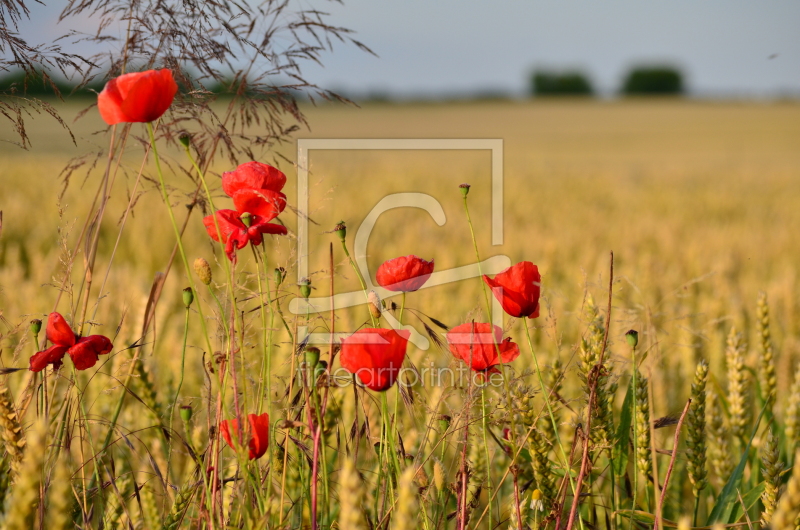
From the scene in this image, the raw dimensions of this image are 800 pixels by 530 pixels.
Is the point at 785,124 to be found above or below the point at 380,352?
above

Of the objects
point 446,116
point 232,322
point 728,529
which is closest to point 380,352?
point 232,322

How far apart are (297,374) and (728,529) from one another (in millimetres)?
829

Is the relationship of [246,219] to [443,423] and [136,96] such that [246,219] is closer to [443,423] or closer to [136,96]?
[136,96]

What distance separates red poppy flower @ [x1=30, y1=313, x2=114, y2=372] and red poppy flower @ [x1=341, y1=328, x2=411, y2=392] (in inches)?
16.8

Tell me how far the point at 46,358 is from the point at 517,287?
0.69 m

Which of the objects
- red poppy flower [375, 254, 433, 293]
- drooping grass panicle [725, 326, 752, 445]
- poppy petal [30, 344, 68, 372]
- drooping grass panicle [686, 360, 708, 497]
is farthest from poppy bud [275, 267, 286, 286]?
drooping grass panicle [725, 326, 752, 445]

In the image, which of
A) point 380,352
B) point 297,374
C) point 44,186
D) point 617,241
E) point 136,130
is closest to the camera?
point 380,352

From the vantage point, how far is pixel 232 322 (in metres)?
0.91

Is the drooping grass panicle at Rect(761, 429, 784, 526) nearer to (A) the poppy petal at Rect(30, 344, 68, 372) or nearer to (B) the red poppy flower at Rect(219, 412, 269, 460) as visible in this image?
(B) the red poppy flower at Rect(219, 412, 269, 460)

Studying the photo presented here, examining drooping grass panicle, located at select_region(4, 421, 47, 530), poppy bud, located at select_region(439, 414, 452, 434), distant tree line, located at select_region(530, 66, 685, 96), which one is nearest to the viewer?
drooping grass panicle, located at select_region(4, 421, 47, 530)

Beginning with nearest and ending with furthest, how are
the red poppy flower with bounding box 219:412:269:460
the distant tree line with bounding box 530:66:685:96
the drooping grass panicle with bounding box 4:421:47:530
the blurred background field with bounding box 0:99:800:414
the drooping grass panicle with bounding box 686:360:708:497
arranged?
the drooping grass panicle with bounding box 4:421:47:530 < the red poppy flower with bounding box 219:412:269:460 < the drooping grass panicle with bounding box 686:360:708:497 < the blurred background field with bounding box 0:99:800:414 < the distant tree line with bounding box 530:66:685:96

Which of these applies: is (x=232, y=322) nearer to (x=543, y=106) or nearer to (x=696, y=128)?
(x=696, y=128)

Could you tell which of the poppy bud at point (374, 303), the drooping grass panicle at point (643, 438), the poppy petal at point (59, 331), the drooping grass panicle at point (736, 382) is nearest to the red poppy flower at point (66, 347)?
the poppy petal at point (59, 331)

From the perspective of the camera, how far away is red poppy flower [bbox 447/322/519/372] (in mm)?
953
